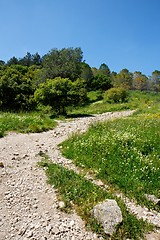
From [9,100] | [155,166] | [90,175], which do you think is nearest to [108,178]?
[90,175]

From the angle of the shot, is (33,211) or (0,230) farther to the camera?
(33,211)

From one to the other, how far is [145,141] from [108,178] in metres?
3.54

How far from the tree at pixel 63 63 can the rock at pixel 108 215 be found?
133ft

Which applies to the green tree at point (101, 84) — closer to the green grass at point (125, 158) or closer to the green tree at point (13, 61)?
the green tree at point (13, 61)

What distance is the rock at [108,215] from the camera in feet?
19.4

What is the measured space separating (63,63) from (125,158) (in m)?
41.6

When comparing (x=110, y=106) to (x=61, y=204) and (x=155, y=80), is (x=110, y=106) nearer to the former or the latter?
(x=61, y=204)

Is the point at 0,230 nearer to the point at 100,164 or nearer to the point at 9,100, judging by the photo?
the point at 100,164

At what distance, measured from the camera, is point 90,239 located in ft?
18.6

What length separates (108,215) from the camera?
6.14m

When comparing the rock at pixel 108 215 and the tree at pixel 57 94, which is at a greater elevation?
the tree at pixel 57 94

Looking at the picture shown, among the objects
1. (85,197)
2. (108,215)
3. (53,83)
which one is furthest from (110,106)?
(108,215)

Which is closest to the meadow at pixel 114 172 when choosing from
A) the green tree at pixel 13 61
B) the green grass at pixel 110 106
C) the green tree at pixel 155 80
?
the green grass at pixel 110 106

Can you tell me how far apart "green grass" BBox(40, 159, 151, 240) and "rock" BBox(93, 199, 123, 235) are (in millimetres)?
114
